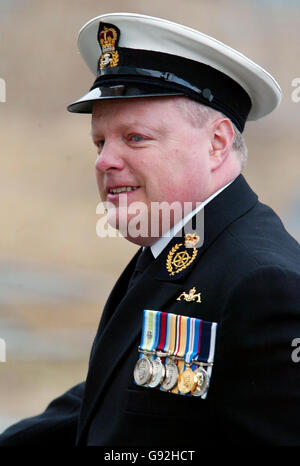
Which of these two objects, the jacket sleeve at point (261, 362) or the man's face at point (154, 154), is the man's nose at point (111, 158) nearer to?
the man's face at point (154, 154)

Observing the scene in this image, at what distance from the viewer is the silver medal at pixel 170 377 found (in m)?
1.62

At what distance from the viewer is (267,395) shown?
1473 mm

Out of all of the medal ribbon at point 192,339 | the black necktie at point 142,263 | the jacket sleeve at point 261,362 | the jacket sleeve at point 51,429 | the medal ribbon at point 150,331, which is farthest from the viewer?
the jacket sleeve at point 51,429

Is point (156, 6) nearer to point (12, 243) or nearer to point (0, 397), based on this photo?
point (12, 243)

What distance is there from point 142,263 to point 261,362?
521 mm

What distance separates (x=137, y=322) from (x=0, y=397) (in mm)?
3037

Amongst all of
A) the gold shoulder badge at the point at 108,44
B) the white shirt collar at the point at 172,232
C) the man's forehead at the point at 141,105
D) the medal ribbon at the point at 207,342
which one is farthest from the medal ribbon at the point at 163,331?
the gold shoulder badge at the point at 108,44

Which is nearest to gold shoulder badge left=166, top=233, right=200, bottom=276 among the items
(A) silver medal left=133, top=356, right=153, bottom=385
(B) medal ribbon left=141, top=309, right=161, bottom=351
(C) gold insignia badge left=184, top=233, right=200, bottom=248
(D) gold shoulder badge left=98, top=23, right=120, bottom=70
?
(C) gold insignia badge left=184, top=233, right=200, bottom=248

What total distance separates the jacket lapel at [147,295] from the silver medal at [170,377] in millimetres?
139

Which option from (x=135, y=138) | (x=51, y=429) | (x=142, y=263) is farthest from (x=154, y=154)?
(x=51, y=429)

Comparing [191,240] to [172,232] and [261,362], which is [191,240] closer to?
[172,232]

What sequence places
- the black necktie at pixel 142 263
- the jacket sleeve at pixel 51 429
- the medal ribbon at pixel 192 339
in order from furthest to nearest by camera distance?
the jacket sleeve at pixel 51 429, the black necktie at pixel 142 263, the medal ribbon at pixel 192 339

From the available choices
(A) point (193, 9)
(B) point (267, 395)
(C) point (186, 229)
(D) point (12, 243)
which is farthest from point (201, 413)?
(A) point (193, 9)

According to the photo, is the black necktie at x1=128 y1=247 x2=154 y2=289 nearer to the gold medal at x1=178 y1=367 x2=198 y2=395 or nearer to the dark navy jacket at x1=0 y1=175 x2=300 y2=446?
the dark navy jacket at x1=0 y1=175 x2=300 y2=446
